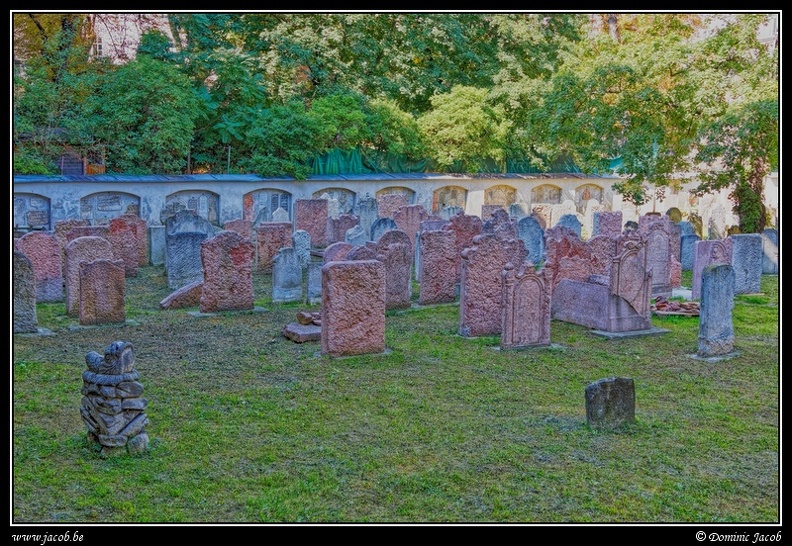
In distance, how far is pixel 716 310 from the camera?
12.8 metres

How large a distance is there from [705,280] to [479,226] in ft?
24.2

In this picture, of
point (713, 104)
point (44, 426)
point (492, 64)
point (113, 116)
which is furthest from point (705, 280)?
point (492, 64)

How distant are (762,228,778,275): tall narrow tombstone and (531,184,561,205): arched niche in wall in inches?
693

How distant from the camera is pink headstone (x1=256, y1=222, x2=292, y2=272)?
20531 mm

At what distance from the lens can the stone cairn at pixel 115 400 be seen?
8.34 m

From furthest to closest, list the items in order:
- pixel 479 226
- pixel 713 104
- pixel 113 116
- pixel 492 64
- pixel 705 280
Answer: pixel 492 64, pixel 113 116, pixel 713 104, pixel 479 226, pixel 705 280

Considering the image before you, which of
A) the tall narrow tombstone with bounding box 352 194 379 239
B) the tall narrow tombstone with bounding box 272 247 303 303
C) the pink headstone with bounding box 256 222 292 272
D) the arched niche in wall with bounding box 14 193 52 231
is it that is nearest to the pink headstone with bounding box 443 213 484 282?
the tall narrow tombstone with bounding box 272 247 303 303

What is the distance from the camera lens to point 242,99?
108 ft

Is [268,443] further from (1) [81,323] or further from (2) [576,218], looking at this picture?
(2) [576,218]

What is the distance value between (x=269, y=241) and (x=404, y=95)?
1818 cm

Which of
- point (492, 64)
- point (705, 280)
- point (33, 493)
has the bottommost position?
point (33, 493)

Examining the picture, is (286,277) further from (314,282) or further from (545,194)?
(545,194)

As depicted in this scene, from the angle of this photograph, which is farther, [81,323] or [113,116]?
[113,116]

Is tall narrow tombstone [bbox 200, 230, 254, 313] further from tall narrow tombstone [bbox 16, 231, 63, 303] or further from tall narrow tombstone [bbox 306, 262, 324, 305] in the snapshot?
tall narrow tombstone [bbox 16, 231, 63, 303]
